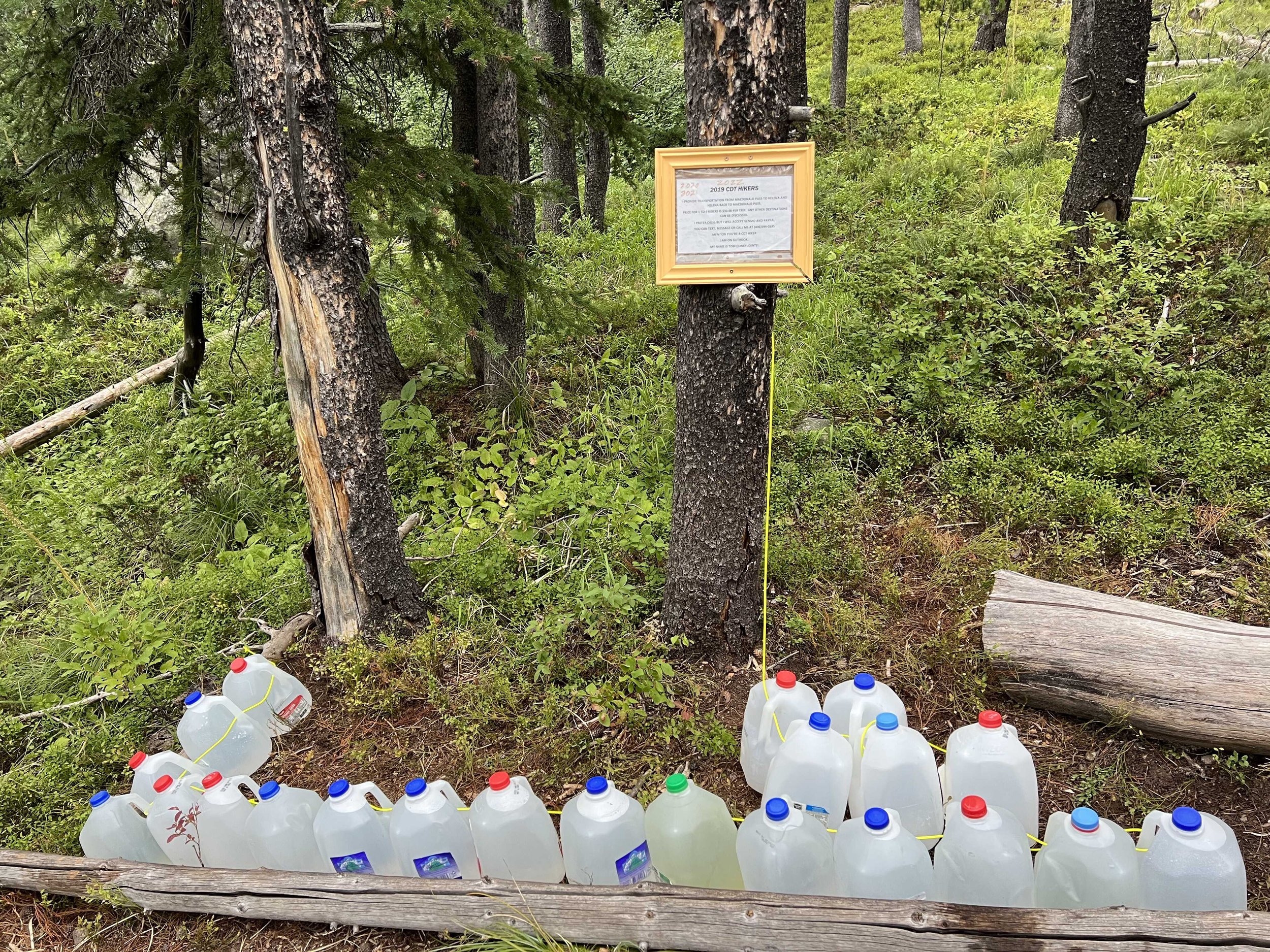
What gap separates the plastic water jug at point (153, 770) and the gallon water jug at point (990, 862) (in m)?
2.59

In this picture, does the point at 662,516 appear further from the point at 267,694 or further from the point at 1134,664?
the point at 1134,664

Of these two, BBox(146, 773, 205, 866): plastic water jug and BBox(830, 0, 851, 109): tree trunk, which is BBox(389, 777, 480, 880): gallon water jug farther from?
BBox(830, 0, 851, 109): tree trunk

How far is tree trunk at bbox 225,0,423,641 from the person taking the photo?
3.02 m

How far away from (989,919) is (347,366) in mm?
2999

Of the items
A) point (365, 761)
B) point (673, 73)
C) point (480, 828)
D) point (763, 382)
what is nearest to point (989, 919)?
point (480, 828)

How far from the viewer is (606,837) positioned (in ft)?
7.84

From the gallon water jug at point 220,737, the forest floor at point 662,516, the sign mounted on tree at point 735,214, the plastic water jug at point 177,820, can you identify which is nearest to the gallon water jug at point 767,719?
the forest floor at point 662,516

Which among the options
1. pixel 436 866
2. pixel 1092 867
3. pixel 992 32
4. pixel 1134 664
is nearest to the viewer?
pixel 1092 867

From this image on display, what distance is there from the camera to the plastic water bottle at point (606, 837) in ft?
7.82

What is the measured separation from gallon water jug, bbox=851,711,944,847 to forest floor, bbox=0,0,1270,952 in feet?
1.59

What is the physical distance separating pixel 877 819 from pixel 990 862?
1.28ft

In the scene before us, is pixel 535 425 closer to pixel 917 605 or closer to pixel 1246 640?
pixel 917 605

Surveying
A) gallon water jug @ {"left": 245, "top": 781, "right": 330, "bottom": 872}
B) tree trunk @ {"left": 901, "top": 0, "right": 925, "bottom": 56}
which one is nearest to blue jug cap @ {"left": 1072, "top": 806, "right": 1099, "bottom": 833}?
gallon water jug @ {"left": 245, "top": 781, "right": 330, "bottom": 872}

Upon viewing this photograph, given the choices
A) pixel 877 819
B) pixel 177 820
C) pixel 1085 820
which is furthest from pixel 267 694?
pixel 1085 820
